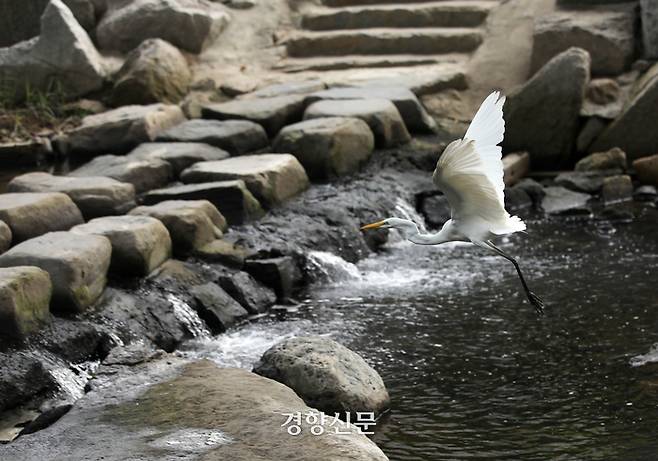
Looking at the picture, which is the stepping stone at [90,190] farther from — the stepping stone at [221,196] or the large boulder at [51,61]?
the large boulder at [51,61]

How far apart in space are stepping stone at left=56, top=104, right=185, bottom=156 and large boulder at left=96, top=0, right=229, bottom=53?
2166 mm

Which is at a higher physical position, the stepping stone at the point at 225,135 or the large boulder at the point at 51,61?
the large boulder at the point at 51,61

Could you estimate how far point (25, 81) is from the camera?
12156mm

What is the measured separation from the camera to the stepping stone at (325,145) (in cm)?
1010

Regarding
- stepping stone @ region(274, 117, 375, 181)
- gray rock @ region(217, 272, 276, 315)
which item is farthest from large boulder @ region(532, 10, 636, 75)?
gray rock @ region(217, 272, 276, 315)

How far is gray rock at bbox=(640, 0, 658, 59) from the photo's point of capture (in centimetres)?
1169

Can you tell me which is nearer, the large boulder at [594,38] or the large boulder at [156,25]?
the large boulder at [594,38]

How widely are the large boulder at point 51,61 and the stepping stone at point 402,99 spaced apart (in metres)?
2.63

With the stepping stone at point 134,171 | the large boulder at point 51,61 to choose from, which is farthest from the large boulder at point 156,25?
the stepping stone at point 134,171

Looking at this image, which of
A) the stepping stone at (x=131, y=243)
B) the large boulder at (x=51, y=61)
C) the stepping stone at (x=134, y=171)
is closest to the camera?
the stepping stone at (x=131, y=243)

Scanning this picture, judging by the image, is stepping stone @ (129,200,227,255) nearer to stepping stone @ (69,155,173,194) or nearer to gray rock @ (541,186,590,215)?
stepping stone @ (69,155,173,194)

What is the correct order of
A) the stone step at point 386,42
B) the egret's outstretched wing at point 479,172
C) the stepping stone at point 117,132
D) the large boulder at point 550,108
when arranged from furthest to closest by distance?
the stone step at point 386,42 < the large boulder at point 550,108 < the stepping stone at point 117,132 < the egret's outstretched wing at point 479,172

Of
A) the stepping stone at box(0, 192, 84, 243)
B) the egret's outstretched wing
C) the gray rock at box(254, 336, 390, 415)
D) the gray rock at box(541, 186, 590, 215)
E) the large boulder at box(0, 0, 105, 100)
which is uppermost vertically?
the egret's outstretched wing

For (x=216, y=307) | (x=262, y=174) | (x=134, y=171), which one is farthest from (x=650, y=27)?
(x=216, y=307)
